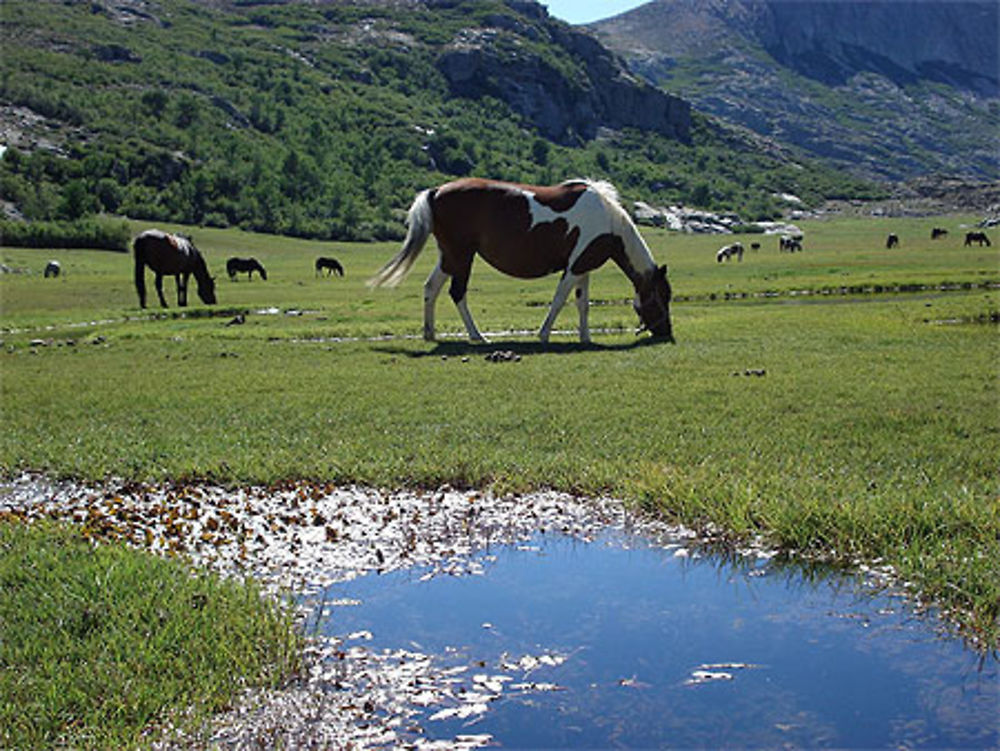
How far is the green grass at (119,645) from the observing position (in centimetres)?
510

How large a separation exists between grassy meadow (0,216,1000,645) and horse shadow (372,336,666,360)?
0.48 ft

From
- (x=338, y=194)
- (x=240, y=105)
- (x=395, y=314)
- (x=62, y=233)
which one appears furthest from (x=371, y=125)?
(x=395, y=314)

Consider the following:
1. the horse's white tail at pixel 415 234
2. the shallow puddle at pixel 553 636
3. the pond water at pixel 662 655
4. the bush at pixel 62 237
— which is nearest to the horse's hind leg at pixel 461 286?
the horse's white tail at pixel 415 234

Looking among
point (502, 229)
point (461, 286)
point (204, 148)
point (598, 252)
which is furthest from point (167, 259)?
point (204, 148)

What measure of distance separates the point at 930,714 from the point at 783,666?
2.85 ft

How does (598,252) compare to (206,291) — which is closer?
(598,252)

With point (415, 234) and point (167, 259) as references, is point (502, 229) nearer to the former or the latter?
point (415, 234)

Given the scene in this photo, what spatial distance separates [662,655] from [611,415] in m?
6.88

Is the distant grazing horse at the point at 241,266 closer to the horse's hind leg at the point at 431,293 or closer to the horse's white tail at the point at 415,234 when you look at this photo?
the horse's hind leg at the point at 431,293

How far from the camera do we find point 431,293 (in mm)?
22203

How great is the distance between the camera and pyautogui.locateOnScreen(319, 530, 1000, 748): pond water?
518cm

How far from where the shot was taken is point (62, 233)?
257ft

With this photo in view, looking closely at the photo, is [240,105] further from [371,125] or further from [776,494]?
[776,494]

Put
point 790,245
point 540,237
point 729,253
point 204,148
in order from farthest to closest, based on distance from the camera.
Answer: point 204,148, point 790,245, point 729,253, point 540,237
